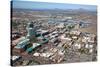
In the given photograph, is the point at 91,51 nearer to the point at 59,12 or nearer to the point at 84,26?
the point at 84,26

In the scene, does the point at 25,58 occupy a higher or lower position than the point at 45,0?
lower

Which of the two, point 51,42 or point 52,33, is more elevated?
point 52,33

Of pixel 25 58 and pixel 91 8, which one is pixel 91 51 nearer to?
pixel 91 8

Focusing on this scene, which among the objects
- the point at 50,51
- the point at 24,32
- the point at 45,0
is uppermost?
the point at 45,0
